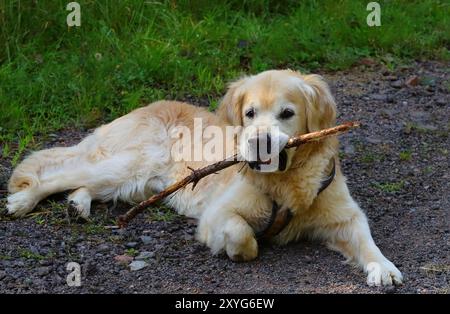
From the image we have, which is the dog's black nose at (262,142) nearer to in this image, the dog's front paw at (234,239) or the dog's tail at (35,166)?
the dog's front paw at (234,239)

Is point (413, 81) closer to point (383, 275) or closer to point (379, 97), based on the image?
point (379, 97)

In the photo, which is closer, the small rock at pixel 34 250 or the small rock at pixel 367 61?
the small rock at pixel 34 250

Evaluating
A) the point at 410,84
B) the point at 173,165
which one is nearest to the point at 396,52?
the point at 410,84

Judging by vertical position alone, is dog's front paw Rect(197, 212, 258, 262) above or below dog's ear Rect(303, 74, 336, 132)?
below

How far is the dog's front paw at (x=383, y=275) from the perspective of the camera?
169 inches

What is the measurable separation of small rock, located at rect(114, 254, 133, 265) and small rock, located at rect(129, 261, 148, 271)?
0.14 ft

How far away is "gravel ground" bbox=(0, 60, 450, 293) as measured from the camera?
436 cm

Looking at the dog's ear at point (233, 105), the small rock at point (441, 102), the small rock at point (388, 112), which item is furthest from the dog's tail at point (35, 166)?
the small rock at point (441, 102)

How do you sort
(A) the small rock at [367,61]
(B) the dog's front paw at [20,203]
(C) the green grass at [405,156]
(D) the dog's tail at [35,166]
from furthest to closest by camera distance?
(A) the small rock at [367,61]
(C) the green grass at [405,156]
(D) the dog's tail at [35,166]
(B) the dog's front paw at [20,203]

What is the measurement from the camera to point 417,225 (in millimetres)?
5133

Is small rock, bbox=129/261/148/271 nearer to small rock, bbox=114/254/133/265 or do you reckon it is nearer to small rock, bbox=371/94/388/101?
small rock, bbox=114/254/133/265

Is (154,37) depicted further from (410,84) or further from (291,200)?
(291,200)

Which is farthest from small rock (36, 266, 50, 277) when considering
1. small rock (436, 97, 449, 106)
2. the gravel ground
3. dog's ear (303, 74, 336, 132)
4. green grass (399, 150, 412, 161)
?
small rock (436, 97, 449, 106)

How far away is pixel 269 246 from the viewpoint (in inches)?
195
